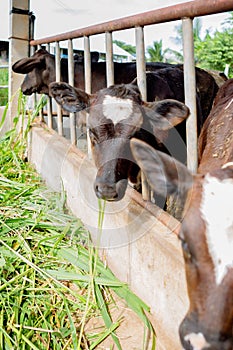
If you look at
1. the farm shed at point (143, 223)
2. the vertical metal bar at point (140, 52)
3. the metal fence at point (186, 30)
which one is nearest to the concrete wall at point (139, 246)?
the farm shed at point (143, 223)

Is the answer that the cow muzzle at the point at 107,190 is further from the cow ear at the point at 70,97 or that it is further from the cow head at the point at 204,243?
the cow ear at the point at 70,97

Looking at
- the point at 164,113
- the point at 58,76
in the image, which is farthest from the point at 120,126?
the point at 58,76

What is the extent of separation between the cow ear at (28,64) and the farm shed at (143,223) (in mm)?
1386

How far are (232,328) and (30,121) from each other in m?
4.40

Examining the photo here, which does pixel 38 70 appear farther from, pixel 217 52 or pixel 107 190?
pixel 217 52

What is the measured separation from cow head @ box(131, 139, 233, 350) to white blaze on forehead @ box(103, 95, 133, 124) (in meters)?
1.17

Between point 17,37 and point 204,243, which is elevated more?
point 17,37

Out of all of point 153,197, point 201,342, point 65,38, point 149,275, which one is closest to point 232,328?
point 201,342

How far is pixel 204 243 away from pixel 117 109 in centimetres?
154

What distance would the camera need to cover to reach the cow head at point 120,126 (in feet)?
9.02

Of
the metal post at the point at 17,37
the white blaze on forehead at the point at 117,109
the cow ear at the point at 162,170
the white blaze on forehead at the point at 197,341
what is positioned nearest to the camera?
the white blaze on forehead at the point at 197,341

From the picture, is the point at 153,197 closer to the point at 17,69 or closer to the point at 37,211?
the point at 37,211

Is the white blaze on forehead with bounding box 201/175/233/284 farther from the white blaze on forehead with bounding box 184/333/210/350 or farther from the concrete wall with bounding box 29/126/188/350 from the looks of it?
the concrete wall with bounding box 29/126/188/350

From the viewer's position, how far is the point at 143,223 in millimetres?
2623
